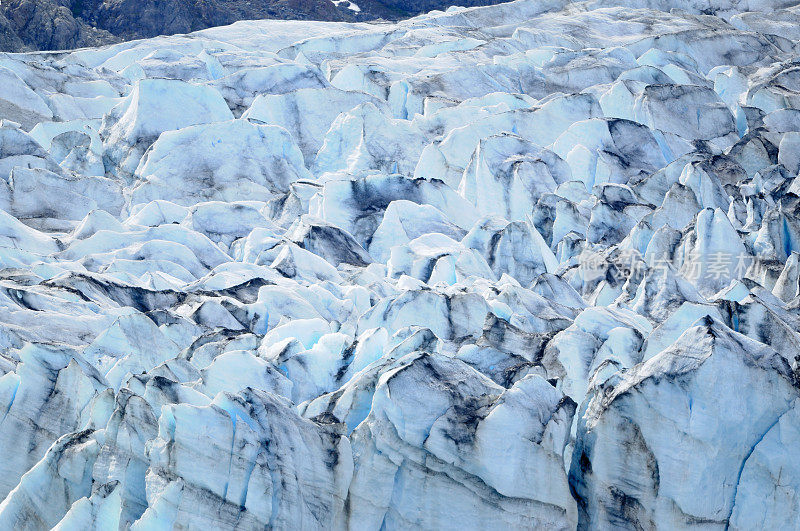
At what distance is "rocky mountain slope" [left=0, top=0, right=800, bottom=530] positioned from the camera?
8047 mm

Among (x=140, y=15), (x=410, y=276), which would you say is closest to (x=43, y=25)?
(x=140, y=15)

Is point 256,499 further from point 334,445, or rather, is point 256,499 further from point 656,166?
point 656,166

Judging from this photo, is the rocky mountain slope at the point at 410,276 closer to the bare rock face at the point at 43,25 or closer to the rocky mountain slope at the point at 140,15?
the bare rock face at the point at 43,25

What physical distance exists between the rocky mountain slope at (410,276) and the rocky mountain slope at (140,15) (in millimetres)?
14690

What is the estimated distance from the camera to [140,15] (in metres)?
53.0

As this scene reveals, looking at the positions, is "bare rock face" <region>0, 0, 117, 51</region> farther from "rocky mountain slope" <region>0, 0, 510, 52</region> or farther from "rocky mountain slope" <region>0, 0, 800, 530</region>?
"rocky mountain slope" <region>0, 0, 800, 530</region>

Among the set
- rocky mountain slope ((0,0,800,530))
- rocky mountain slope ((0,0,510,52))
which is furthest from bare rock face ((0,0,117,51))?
rocky mountain slope ((0,0,800,530))

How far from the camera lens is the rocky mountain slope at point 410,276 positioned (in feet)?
26.4

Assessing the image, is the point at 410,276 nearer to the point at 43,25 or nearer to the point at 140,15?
the point at 43,25

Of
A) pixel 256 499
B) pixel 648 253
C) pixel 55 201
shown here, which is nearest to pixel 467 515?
pixel 256 499

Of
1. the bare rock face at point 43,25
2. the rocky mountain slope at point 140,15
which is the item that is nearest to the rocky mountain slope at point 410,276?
the bare rock face at point 43,25

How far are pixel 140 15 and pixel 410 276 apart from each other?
1610 inches

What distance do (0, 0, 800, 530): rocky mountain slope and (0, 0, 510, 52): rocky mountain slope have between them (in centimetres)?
1469

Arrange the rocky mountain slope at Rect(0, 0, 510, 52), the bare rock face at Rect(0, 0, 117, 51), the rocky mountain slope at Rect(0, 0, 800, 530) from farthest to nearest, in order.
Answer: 1. the rocky mountain slope at Rect(0, 0, 510, 52)
2. the bare rock face at Rect(0, 0, 117, 51)
3. the rocky mountain slope at Rect(0, 0, 800, 530)
